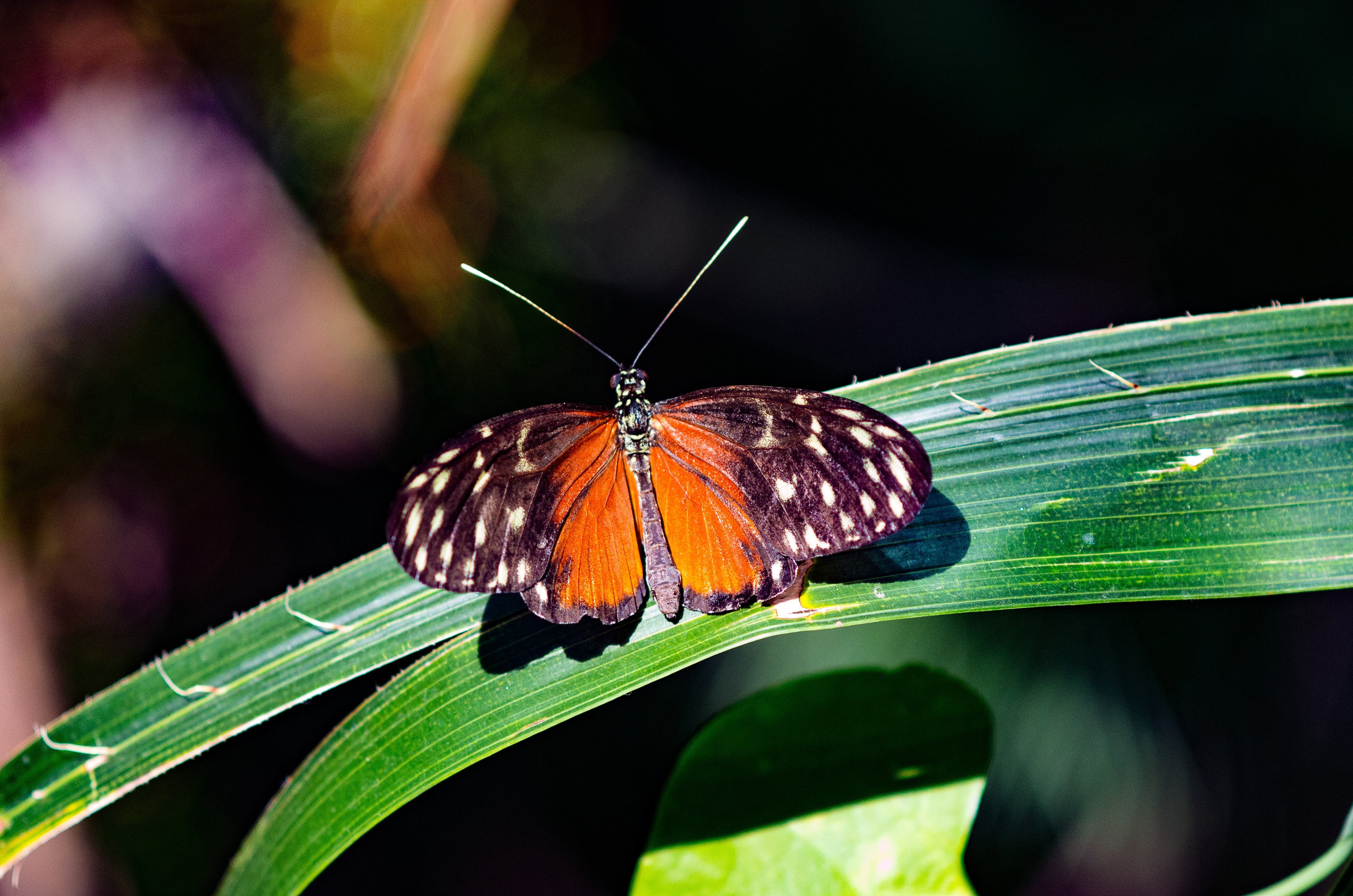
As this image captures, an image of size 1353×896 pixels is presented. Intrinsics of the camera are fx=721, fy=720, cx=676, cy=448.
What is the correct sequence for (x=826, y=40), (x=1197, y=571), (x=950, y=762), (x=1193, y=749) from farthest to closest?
(x=826, y=40) < (x=1193, y=749) < (x=950, y=762) < (x=1197, y=571)

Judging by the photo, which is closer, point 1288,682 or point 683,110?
point 1288,682

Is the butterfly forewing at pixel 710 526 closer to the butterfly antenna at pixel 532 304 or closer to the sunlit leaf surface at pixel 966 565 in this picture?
the sunlit leaf surface at pixel 966 565

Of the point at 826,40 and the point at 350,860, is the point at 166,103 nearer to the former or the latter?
the point at 826,40

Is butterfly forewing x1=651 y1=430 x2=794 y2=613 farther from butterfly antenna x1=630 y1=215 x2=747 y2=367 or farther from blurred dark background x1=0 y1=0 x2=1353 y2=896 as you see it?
blurred dark background x1=0 y1=0 x2=1353 y2=896

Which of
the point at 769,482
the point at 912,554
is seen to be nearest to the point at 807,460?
the point at 769,482

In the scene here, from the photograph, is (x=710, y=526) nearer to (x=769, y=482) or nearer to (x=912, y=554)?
(x=769, y=482)

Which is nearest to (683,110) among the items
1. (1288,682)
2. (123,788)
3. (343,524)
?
(343,524)

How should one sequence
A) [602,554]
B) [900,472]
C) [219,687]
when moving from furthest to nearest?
[219,687] → [602,554] → [900,472]

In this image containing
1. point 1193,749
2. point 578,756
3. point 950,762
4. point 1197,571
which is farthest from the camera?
point 578,756
